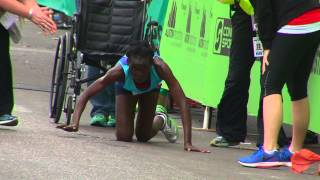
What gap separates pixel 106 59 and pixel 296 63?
2498mm

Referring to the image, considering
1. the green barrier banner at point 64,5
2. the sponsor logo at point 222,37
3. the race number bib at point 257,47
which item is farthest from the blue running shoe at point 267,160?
the green barrier banner at point 64,5

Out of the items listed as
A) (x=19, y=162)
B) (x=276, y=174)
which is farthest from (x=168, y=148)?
(x=19, y=162)

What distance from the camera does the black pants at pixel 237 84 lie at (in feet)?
25.1

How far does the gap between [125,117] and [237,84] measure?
1.04 m

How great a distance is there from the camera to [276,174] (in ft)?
20.7

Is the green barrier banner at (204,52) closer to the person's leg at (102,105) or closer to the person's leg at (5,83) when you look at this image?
the person's leg at (102,105)

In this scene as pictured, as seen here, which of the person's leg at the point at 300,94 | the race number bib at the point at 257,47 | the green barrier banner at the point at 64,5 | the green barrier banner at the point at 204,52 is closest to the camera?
the person's leg at the point at 300,94

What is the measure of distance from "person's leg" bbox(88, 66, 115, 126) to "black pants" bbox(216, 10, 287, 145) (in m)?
1.40

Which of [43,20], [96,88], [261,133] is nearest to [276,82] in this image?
[261,133]

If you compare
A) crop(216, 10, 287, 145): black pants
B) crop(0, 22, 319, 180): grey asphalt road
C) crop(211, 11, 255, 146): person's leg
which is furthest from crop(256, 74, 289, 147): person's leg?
crop(211, 11, 255, 146): person's leg

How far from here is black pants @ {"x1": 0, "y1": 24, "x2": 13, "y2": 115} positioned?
7.11 metres

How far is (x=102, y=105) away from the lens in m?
8.84

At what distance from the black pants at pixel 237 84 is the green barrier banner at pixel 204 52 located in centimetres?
43

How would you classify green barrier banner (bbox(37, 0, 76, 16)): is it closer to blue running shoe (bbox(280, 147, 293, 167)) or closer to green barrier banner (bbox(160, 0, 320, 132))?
green barrier banner (bbox(160, 0, 320, 132))
